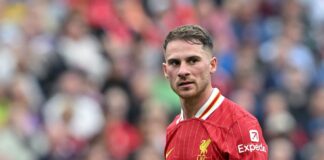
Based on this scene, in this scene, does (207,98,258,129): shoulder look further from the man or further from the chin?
the chin

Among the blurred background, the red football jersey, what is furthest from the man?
the blurred background

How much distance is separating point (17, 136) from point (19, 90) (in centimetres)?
72

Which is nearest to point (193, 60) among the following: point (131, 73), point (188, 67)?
point (188, 67)

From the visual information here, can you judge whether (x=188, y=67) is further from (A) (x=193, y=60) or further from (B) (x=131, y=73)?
(B) (x=131, y=73)

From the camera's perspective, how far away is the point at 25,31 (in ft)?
53.6

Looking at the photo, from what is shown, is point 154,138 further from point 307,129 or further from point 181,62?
point 181,62

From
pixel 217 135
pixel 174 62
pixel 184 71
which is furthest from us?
pixel 174 62

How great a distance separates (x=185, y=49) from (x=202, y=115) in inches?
19.7

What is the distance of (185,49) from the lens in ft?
26.9

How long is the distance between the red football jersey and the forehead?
366mm

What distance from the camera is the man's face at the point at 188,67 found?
8.20 meters

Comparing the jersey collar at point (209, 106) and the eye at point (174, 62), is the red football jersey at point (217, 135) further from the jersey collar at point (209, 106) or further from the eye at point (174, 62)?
the eye at point (174, 62)

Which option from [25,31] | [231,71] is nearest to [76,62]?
[25,31]

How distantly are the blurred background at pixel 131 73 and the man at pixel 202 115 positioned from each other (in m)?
5.47
